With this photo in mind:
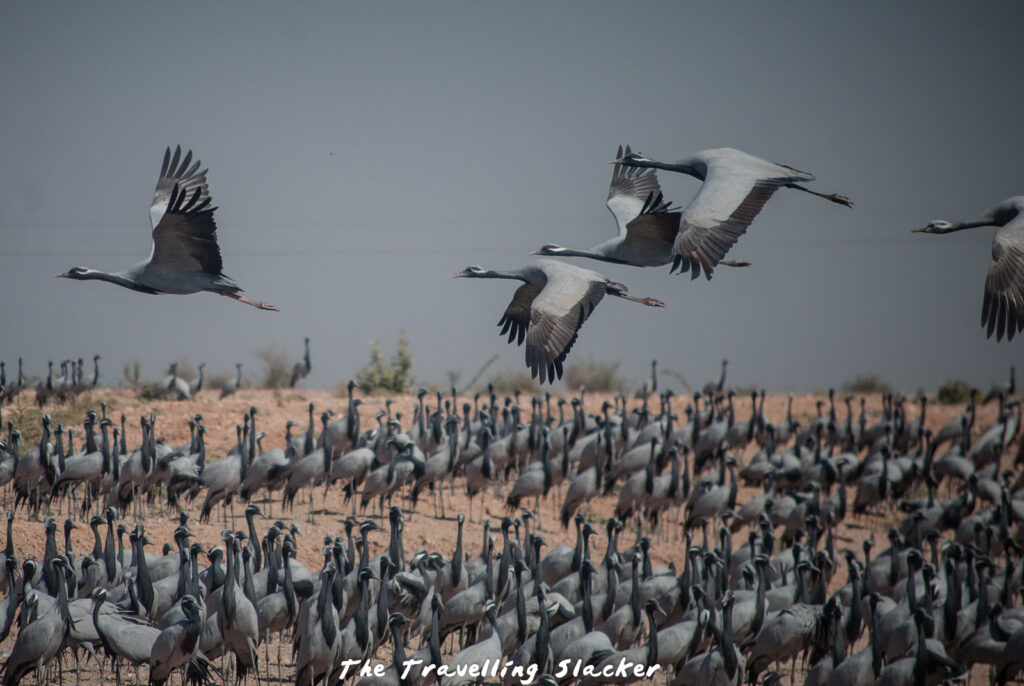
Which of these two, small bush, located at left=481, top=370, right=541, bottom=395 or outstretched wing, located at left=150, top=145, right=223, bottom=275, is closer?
outstretched wing, located at left=150, top=145, right=223, bottom=275

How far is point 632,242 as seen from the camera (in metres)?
10.8

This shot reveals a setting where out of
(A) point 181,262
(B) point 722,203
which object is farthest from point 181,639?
(B) point 722,203

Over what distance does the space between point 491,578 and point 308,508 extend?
5.52 meters

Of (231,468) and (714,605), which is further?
(231,468)

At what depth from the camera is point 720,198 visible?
363 inches

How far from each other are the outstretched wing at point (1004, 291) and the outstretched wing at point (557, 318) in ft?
9.53

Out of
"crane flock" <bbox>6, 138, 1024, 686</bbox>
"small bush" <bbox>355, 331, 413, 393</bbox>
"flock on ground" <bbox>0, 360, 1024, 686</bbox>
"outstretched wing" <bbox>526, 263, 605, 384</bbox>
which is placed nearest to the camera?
"outstretched wing" <bbox>526, 263, 605, 384</bbox>

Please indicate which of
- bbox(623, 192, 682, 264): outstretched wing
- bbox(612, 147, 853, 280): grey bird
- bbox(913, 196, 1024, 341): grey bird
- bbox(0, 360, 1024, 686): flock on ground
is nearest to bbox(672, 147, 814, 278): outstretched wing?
bbox(612, 147, 853, 280): grey bird

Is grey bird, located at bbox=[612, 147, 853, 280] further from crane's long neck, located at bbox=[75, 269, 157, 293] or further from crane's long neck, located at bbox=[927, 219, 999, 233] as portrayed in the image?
crane's long neck, located at bbox=[75, 269, 157, 293]

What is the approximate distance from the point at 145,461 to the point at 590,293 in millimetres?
7524

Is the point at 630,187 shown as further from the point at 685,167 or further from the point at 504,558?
the point at 504,558

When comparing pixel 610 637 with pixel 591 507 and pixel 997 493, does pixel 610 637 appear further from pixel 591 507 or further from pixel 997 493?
pixel 997 493

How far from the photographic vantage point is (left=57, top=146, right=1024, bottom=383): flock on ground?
8539mm

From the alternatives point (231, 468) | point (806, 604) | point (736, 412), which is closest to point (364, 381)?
point (736, 412)
